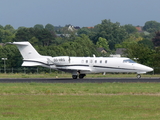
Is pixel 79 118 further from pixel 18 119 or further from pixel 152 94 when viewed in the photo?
pixel 152 94

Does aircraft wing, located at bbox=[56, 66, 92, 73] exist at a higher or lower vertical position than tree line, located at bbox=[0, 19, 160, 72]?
lower

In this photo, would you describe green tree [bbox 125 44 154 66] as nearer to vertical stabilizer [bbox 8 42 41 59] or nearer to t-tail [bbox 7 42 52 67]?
t-tail [bbox 7 42 52 67]

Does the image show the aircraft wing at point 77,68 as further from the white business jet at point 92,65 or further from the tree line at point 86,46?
the tree line at point 86,46

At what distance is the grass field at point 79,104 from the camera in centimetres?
1862

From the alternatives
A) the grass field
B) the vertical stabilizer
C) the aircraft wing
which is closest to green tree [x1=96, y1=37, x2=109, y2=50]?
the vertical stabilizer

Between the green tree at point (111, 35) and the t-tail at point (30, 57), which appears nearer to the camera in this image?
the t-tail at point (30, 57)

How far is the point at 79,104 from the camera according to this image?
22391mm

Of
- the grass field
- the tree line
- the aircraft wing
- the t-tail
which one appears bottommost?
the grass field

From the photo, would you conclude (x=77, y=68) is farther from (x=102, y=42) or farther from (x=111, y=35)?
(x=111, y=35)

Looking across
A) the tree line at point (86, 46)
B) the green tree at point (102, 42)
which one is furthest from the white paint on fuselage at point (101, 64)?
the green tree at point (102, 42)

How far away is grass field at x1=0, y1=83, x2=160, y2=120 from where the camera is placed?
18.6 meters

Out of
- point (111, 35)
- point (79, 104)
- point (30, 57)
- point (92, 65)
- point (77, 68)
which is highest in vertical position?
point (111, 35)

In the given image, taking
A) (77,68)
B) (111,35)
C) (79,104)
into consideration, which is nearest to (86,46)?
(77,68)

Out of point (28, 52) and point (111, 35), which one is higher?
point (111, 35)
